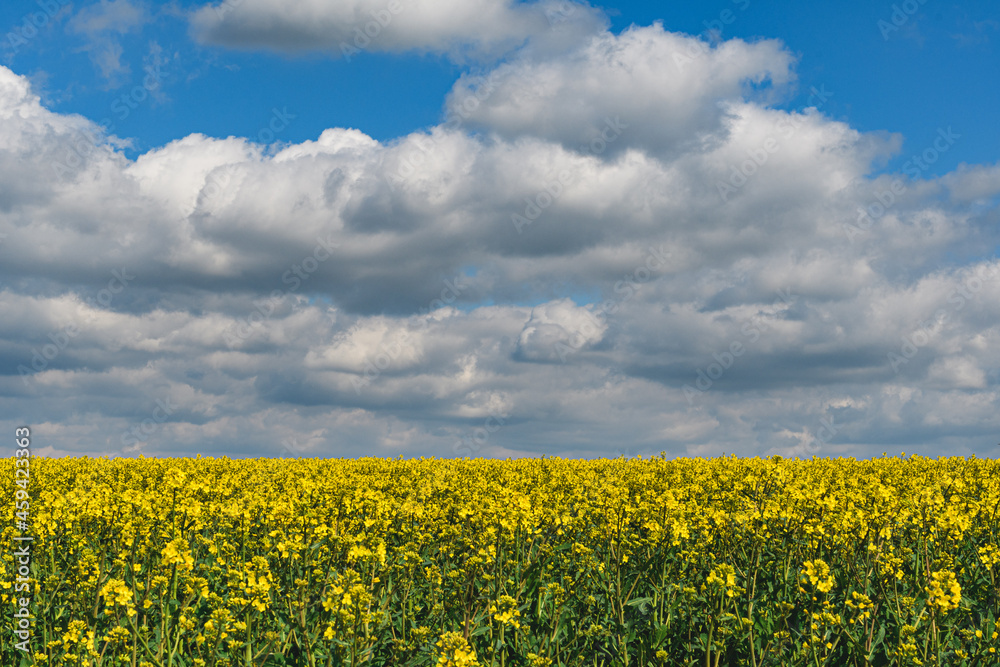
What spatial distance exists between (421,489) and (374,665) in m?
4.96

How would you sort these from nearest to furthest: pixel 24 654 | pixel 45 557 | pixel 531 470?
pixel 24 654, pixel 45 557, pixel 531 470

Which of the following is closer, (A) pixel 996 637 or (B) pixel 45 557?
(A) pixel 996 637

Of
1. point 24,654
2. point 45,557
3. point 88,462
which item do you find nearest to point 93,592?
point 24,654

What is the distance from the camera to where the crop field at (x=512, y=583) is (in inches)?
270

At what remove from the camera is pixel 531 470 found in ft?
63.5

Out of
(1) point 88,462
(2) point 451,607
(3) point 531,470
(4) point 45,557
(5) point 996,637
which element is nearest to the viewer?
(5) point 996,637

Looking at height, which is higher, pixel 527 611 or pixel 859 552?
pixel 859 552

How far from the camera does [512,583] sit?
9.05 meters

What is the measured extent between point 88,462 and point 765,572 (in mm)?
22828

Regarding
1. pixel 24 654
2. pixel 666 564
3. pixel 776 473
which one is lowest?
pixel 24 654

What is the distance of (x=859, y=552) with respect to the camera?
952 centimetres

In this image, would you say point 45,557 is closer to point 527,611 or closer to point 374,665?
point 374,665

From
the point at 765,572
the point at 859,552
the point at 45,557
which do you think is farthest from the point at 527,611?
the point at 45,557

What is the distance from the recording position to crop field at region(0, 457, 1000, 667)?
6.87 m
